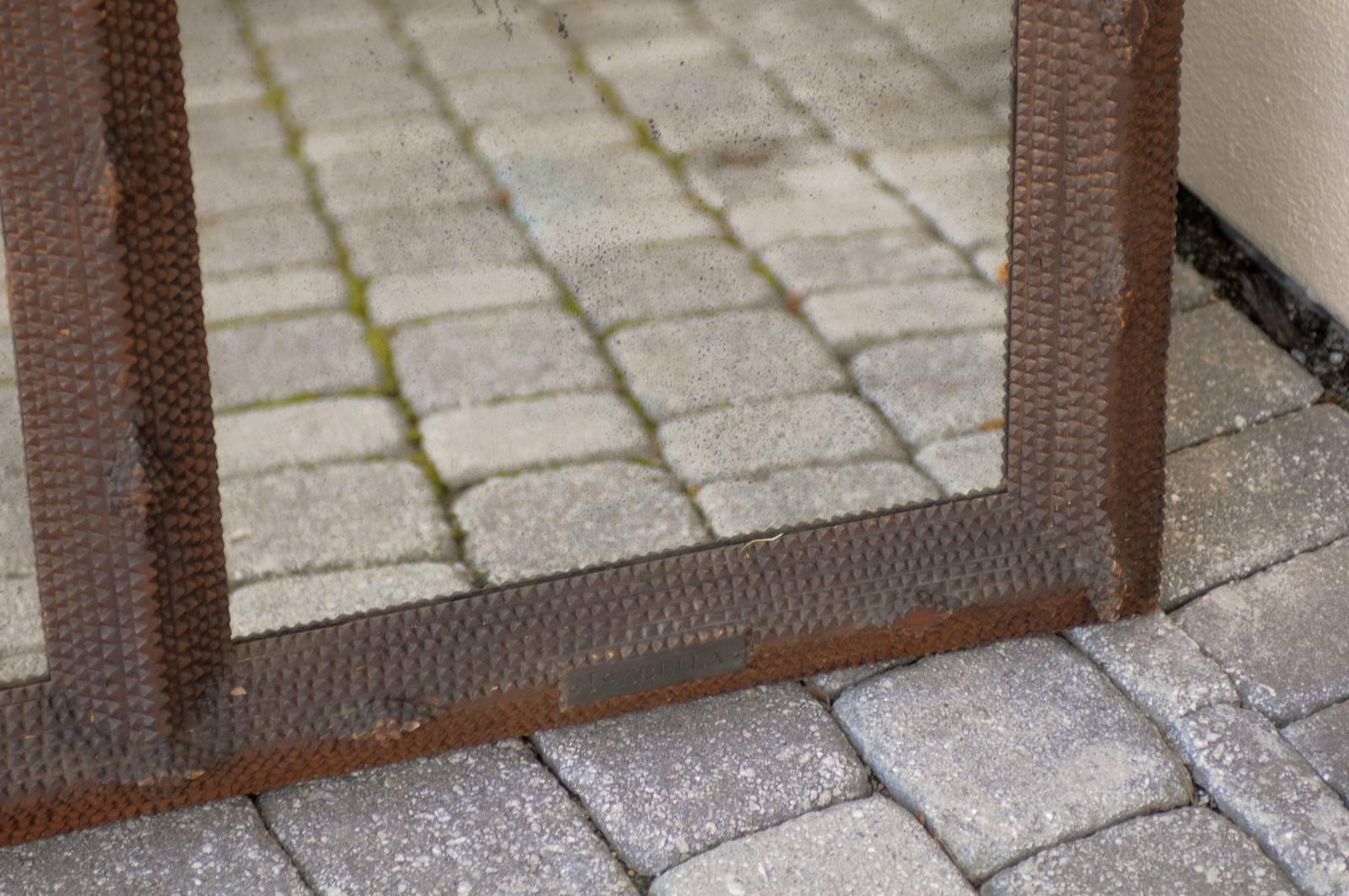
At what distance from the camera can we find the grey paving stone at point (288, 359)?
168cm

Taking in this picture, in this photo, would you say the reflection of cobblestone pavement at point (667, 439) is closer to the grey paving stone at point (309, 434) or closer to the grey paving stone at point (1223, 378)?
the grey paving stone at point (309, 434)

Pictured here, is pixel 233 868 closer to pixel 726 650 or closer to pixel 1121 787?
pixel 726 650

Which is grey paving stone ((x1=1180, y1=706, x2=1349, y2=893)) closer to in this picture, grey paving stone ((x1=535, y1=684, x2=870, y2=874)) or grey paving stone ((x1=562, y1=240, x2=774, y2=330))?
Answer: grey paving stone ((x1=535, y1=684, x2=870, y2=874))

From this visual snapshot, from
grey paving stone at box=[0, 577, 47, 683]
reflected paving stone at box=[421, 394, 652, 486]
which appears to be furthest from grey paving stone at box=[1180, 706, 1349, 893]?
grey paving stone at box=[0, 577, 47, 683]

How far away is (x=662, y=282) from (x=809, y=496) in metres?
0.29

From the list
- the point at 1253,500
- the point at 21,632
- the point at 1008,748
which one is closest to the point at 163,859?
the point at 21,632

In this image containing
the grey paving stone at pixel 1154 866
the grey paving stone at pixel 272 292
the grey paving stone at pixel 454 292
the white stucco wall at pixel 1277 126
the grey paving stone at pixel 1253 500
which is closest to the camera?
the grey paving stone at pixel 1154 866

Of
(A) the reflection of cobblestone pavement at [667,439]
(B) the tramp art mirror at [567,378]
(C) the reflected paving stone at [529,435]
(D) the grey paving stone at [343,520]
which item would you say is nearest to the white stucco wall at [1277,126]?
(A) the reflection of cobblestone pavement at [667,439]

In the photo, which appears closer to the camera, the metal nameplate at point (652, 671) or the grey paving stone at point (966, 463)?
the metal nameplate at point (652, 671)

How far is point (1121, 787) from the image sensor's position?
162 cm

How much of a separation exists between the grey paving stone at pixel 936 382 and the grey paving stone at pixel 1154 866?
1.57 feet

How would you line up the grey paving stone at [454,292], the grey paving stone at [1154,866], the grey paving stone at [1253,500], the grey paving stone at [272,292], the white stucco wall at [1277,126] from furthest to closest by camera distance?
the white stucco wall at [1277,126] < the grey paving stone at [1253,500] < the grey paving stone at [454,292] < the grey paving stone at [272,292] < the grey paving stone at [1154,866]

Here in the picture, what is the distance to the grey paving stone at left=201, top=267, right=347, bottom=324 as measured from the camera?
1.63 meters

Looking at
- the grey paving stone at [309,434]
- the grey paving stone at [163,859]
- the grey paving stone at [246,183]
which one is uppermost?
the grey paving stone at [246,183]
